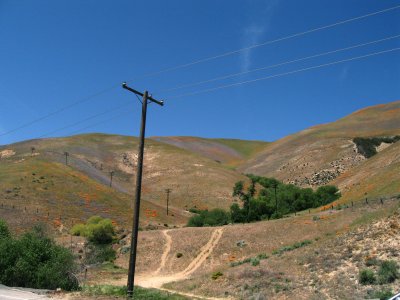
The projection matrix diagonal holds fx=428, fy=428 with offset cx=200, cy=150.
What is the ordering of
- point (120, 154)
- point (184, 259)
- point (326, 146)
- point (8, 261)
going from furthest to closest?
point (120, 154) → point (326, 146) → point (184, 259) → point (8, 261)

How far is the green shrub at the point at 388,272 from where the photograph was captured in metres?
23.9

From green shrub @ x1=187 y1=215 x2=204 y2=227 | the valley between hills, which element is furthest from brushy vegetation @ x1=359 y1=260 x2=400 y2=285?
green shrub @ x1=187 y1=215 x2=204 y2=227

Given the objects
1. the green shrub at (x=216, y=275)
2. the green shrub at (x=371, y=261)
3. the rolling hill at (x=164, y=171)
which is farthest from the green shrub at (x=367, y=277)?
the rolling hill at (x=164, y=171)

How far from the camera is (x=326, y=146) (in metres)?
136

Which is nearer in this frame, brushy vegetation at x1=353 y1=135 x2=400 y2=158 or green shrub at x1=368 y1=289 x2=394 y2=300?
green shrub at x1=368 y1=289 x2=394 y2=300

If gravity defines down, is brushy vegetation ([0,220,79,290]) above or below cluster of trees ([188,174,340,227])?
below

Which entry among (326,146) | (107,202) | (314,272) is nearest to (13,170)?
(107,202)

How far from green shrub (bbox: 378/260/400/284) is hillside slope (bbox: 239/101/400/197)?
80790 mm

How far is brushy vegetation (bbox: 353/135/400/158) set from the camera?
122 m

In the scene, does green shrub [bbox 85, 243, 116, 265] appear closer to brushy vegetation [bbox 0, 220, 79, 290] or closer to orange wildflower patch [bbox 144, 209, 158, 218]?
brushy vegetation [bbox 0, 220, 79, 290]

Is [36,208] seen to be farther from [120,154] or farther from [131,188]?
[120,154]

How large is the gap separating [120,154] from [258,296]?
13410cm

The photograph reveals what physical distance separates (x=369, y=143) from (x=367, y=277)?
111608 millimetres

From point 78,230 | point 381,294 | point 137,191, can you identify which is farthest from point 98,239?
point 381,294
